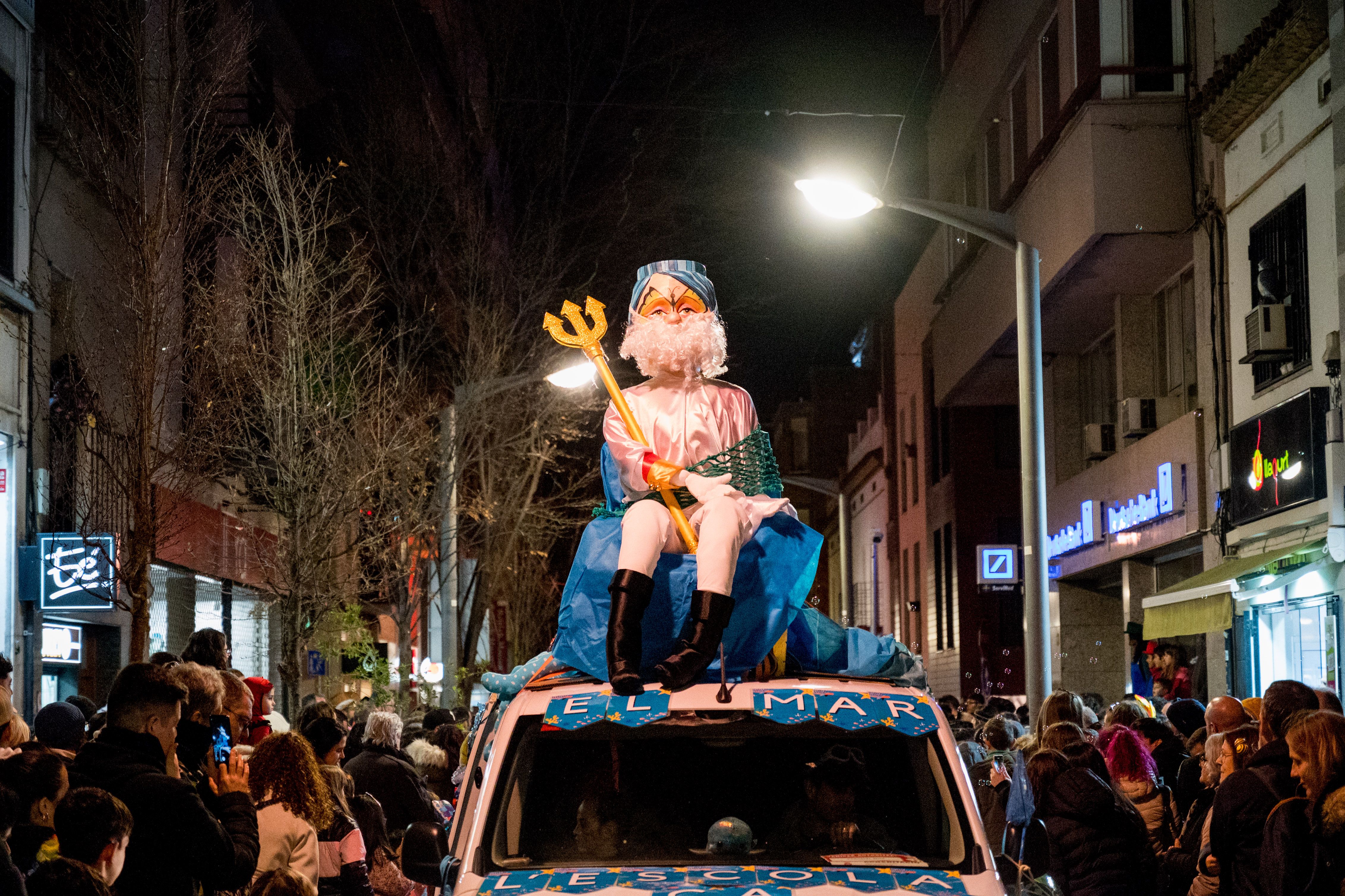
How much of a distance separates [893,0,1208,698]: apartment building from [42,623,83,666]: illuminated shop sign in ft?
43.7

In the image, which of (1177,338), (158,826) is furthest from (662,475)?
(1177,338)

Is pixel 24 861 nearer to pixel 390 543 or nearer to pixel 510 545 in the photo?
pixel 390 543

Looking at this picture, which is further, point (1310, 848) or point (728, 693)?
point (1310, 848)

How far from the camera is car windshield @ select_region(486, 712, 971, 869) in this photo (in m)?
5.49

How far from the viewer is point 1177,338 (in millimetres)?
22406

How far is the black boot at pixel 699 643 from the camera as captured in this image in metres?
5.64

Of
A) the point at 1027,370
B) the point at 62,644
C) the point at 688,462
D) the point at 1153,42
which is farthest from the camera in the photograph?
the point at 1153,42

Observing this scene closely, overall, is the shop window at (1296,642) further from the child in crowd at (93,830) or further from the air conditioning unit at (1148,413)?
the child in crowd at (93,830)

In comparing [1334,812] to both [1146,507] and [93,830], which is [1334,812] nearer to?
[93,830]

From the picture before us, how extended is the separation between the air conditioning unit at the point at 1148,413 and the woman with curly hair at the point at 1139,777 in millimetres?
13674

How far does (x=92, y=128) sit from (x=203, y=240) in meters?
4.94

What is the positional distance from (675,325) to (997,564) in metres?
22.0

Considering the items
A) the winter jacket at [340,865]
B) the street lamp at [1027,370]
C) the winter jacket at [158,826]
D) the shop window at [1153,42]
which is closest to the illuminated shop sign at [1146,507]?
the shop window at [1153,42]

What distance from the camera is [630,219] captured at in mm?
27328
